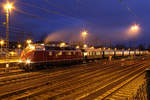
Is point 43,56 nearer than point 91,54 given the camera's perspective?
Yes

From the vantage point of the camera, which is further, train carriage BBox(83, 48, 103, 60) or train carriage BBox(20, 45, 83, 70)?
train carriage BBox(83, 48, 103, 60)

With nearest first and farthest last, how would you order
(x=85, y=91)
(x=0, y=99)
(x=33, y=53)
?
(x=0, y=99) → (x=85, y=91) → (x=33, y=53)

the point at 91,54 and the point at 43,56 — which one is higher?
the point at 43,56

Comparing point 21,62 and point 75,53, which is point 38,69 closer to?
point 21,62

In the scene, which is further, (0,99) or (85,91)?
(85,91)

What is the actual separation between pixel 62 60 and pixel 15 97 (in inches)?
683

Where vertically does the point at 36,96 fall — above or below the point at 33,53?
below

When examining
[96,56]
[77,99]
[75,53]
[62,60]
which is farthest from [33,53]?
[96,56]

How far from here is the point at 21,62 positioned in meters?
20.6

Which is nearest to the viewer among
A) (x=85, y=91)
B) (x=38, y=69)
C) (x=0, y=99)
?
(x=0, y=99)

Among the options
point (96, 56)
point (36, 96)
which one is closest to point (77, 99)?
point (36, 96)

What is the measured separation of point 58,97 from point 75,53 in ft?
69.3

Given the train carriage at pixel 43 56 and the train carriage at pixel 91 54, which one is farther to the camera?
the train carriage at pixel 91 54

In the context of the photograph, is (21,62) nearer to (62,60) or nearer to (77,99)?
(62,60)
